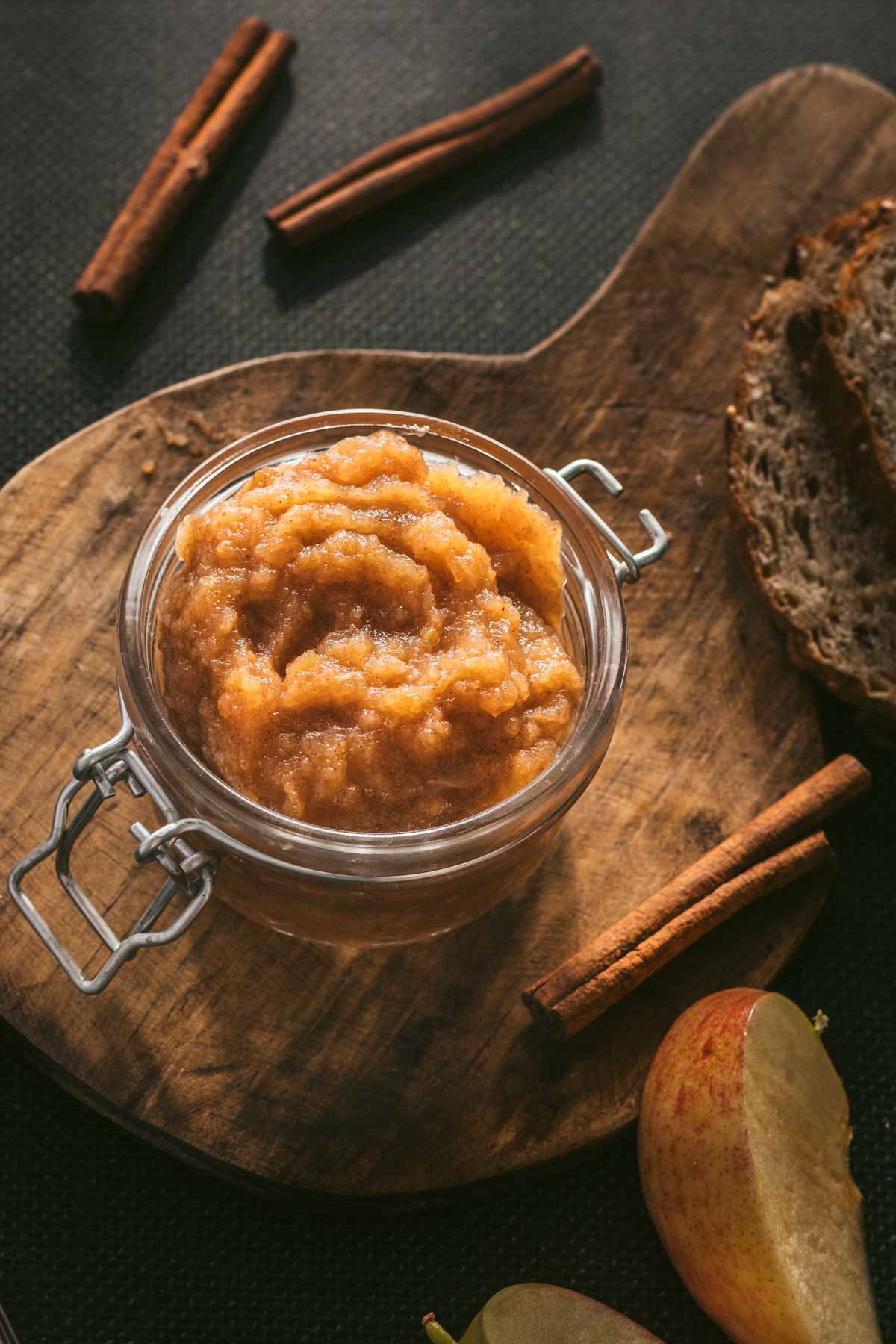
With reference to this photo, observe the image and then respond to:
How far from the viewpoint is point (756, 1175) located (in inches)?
82.9

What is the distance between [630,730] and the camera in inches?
99.0

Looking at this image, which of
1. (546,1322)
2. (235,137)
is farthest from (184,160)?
(546,1322)

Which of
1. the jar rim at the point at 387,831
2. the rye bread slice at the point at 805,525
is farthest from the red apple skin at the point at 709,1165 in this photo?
the rye bread slice at the point at 805,525

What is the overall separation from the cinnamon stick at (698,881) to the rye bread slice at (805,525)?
21 centimetres

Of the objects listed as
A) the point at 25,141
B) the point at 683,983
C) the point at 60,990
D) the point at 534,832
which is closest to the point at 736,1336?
the point at 683,983

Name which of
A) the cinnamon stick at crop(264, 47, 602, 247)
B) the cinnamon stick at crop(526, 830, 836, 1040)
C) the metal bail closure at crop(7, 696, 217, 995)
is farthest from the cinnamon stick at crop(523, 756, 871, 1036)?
the cinnamon stick at crop(264, 47, 602, 247)

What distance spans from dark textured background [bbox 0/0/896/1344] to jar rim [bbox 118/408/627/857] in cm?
83

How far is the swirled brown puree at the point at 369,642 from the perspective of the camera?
1.84 meters

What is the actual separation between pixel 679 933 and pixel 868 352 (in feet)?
4.42

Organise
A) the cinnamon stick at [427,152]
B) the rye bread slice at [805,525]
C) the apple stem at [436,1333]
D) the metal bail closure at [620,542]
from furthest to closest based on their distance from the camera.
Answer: the cinnamon stick at [427,152]
the rye bread slice at [805,525]
the metal bail closure at [620,542]
the apple stem at [436,1333]

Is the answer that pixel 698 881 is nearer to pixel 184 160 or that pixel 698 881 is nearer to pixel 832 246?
pixel 832 246

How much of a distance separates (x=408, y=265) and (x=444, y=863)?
6.06 ft

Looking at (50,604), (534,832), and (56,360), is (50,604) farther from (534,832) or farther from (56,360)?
(534,832)

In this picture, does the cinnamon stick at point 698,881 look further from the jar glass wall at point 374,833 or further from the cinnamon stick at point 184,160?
the cinnamon stick at point 184,160
